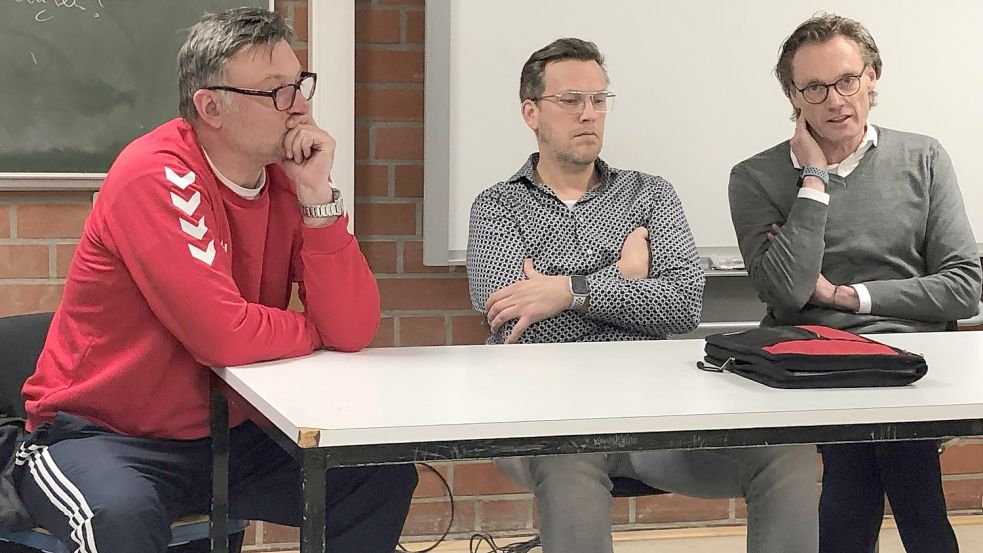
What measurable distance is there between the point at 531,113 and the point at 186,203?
3.11ft

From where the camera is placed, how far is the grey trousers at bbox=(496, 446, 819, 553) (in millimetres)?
1887

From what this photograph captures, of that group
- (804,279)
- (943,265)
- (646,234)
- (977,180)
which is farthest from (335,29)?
(977,180)

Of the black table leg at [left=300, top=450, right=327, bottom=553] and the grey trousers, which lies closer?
the black table leg at [left=300, top=450, right=327, bottom=553]

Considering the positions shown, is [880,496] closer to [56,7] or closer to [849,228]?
[849,228]

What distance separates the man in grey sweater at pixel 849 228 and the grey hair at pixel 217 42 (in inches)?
43.7

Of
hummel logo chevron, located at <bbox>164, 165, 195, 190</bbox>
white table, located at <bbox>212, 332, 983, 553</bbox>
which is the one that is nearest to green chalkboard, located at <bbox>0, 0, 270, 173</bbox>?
hummel logo chevron, located at <bbox>164, 165, 195, 190</bbox>

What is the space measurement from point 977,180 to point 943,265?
786 mm

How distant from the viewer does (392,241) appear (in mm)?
2977

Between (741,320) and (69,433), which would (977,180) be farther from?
(69,433)

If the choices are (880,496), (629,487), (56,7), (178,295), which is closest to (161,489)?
(178,295)

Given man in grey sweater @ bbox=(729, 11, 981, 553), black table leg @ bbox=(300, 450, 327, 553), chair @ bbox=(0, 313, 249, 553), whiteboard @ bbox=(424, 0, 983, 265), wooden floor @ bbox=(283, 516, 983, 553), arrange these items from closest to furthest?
black table leg @ bbox=(300, 450, 327, 553) → chair @ bbox=(0, 313, 249, 553) → man in grey sweater @ bbox=(729, 11, 981, 553) → whiteboard @ bbox=(424, 0, 983, 265) → wooden floor @ bbox=(283, 516, 983, 553)

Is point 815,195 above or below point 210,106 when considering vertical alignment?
below

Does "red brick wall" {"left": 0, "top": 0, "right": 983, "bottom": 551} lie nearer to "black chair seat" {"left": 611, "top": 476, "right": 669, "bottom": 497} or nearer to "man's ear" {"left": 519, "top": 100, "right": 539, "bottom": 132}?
"man's ear" {"left": 519, "top": 100, "right": 539, "bottom": 132}

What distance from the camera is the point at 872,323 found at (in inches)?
97.1
